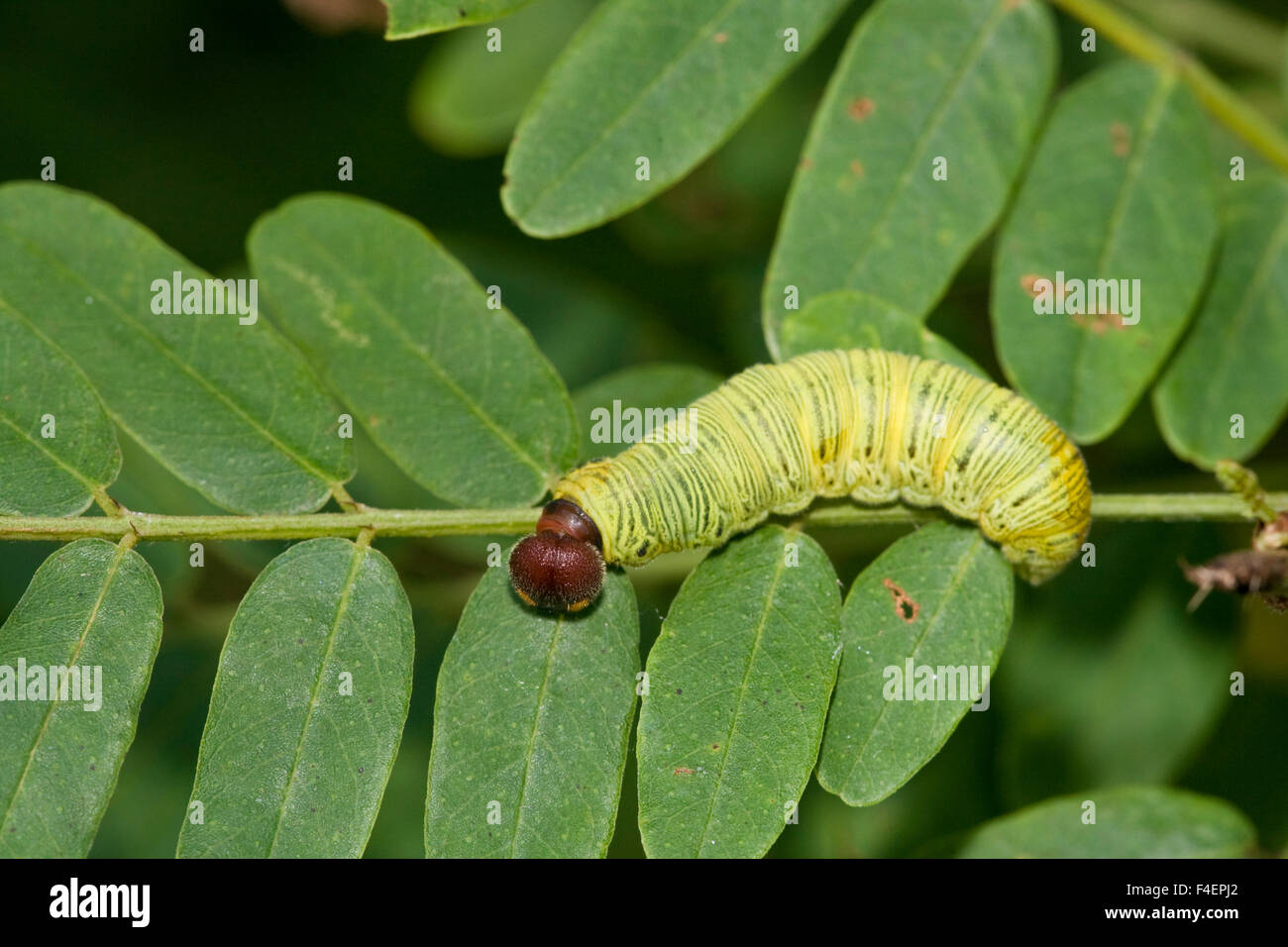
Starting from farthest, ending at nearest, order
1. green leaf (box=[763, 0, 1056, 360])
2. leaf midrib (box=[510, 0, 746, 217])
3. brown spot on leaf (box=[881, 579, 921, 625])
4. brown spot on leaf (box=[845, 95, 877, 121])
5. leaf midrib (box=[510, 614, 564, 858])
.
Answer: brown spot on leaf (box=[845, 95, 877, 121]) → green leaf (box=[763, 0, 1056, 360]) → leaf midrib (box=[510, 0, 746, 217]) → brown spot on leaf (box=[881, 579, 921, 625]) → leaf midrib (box=[510, 614, 564, 858])

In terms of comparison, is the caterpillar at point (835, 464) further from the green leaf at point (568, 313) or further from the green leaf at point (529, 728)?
the green leaf at point (568, 313)

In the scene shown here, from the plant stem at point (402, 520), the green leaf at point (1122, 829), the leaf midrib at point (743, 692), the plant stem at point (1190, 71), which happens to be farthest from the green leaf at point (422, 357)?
the plant stem at point (1190, 71)

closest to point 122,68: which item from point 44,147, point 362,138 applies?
point 44,147

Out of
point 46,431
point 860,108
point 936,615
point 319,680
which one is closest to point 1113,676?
point 936,615

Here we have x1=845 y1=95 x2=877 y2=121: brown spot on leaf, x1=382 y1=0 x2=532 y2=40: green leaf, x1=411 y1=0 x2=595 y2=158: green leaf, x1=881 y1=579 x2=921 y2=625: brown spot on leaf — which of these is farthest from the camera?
x1=411 y1=0 x2=595 y2=158: green leaf

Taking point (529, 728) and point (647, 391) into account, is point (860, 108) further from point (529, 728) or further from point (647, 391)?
point (529, 728)

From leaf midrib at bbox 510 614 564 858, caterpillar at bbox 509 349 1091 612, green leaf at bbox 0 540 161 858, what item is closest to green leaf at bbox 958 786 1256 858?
caterpillar at bbox 509 349 1091 612

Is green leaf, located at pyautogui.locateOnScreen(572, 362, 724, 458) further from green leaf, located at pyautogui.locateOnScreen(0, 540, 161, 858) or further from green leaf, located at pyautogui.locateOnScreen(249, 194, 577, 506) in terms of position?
green leaf, located at pyautogui.locateOnScreen(0, 540, 161, 858)
